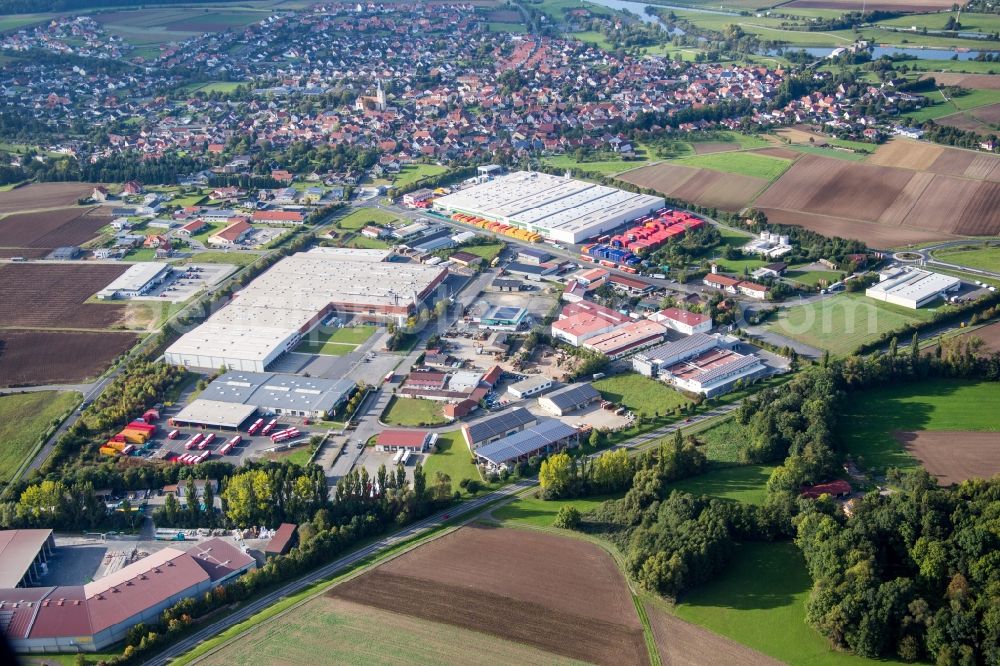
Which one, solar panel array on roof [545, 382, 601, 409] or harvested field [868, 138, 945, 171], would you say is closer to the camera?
solar panel array on roof [545, 382, 601, 409]

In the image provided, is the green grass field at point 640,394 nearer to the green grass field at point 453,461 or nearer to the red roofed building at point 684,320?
the red roofed building at point 684,320

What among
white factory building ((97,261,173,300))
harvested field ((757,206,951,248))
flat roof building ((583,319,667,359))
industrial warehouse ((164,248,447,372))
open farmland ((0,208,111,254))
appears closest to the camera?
flat roof building ((583,319,667,359))

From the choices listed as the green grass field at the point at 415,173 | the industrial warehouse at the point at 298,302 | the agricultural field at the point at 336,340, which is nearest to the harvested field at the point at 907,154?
the green grass field at the point at 415,173

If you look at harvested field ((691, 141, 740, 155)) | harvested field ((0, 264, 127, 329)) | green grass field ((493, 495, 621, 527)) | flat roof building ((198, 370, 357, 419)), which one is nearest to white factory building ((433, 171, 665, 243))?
harvested field ((691, 141, 740, 155))

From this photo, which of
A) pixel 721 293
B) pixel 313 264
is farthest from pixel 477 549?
pixel 313 264

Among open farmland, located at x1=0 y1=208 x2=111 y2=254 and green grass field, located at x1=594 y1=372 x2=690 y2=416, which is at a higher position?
open farmland, located at x1=0 y1=208 x2=111 y2=254

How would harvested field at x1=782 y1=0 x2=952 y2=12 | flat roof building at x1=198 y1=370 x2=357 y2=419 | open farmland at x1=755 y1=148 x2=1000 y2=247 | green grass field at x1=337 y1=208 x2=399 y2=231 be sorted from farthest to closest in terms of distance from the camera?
harvested field at x1=782 y1=0 x2=952 y2=12, green grass field at x1=337 y1=208 x2=399 y2=231, open farmland at x1=755 y1=148 x2=1000 y2=247, flat roof building at x1=198 y1=370 x2=357 y2=419

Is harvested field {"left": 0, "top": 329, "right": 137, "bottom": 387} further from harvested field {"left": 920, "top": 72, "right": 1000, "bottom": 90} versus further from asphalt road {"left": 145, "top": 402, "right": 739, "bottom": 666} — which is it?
harvested field {"left": 920, "top": 72, "right": 1000, "bottom": 90}
